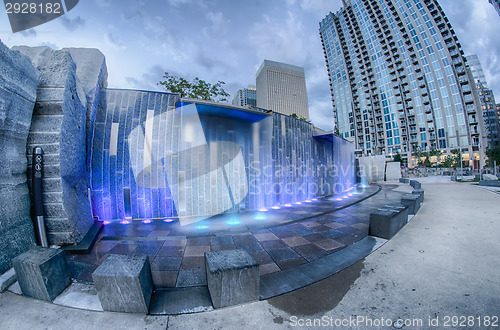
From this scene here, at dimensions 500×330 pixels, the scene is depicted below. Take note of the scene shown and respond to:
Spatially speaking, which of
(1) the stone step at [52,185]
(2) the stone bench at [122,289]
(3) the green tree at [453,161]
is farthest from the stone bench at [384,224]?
(3) the green tree at [453,161]

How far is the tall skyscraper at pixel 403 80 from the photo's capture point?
153 feet

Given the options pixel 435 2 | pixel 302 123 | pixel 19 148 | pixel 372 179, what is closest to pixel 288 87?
pixel 435 2

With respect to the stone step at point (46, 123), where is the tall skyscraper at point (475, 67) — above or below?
above

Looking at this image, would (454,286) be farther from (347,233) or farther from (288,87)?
(288,87)

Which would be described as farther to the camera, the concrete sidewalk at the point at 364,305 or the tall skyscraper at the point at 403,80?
the tall skyscraper at the point at 403,80

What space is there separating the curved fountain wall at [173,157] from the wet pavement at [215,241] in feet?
2.45

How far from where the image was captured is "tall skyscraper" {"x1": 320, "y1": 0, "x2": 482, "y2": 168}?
46531mm

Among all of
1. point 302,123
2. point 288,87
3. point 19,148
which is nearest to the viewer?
point 19,148

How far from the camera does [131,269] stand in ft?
6.72

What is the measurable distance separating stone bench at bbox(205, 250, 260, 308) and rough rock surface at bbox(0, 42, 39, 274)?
3.45 metres

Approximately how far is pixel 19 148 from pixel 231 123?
17.0 feet

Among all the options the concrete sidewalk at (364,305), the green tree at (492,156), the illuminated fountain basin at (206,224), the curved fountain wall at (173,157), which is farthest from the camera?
the green tree at (492,156)

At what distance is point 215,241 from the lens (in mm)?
3969

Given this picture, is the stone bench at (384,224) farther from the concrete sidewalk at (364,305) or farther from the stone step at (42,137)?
the stone step at (42,137)
